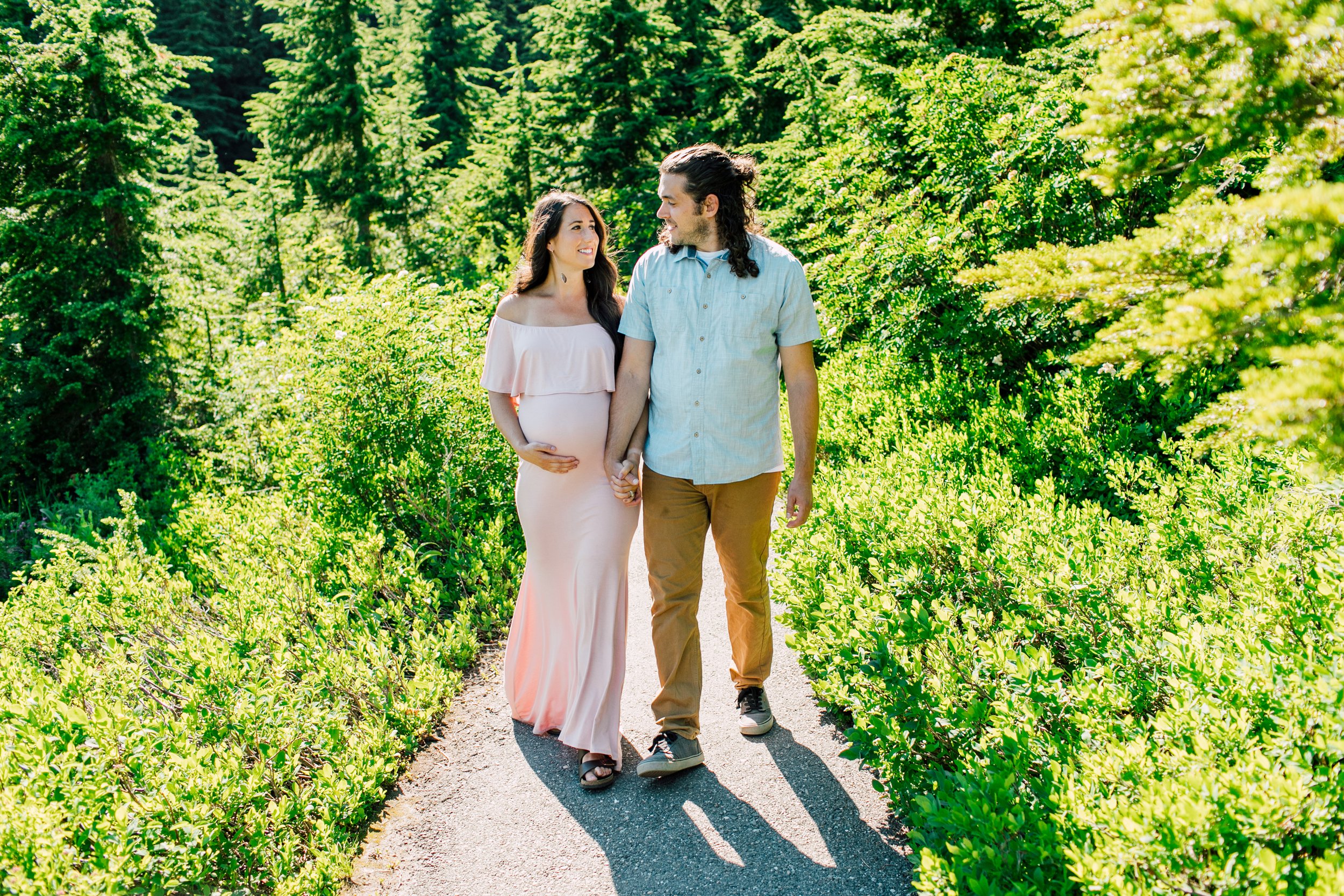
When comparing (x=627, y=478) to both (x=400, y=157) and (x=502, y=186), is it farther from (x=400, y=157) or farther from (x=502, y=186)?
(x=400, y=157)

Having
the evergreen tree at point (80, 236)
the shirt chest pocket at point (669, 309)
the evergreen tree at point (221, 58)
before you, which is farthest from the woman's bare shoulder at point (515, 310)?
the evergreen tree at point (221, 58)

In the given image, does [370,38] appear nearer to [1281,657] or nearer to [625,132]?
[625,132]

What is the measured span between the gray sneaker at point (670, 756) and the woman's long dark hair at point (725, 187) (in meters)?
1.91

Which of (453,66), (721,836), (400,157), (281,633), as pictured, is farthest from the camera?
(453,66)

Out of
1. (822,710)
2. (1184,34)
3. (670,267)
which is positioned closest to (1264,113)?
(1184,34)

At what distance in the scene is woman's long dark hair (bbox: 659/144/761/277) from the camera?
3174 mm

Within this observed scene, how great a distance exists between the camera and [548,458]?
352 centimetres

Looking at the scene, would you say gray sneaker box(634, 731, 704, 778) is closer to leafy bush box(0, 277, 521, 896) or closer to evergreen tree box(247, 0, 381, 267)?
leafy bush box(0, 277, 521, 896)

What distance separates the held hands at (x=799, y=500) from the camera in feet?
11.1

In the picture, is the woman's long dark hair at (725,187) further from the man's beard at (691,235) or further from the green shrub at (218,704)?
the green shrub at (218,704)

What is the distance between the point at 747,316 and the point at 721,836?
1965 millimetres

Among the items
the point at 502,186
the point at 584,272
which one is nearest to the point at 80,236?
the point at 584,272

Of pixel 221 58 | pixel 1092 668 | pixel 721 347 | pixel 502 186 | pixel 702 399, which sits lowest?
pixel 1092 668

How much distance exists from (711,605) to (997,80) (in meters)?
4.73
